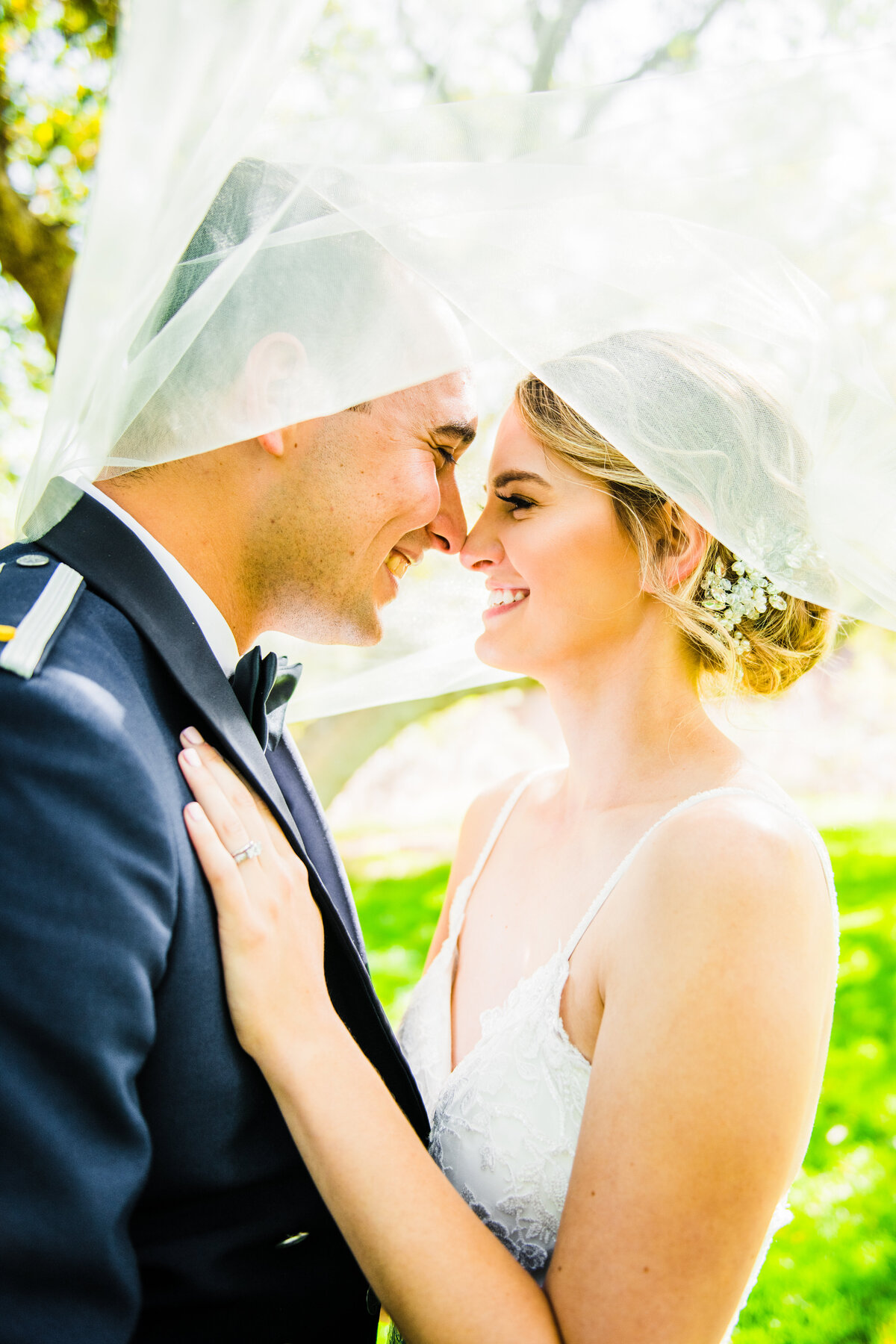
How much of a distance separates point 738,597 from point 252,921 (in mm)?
1521

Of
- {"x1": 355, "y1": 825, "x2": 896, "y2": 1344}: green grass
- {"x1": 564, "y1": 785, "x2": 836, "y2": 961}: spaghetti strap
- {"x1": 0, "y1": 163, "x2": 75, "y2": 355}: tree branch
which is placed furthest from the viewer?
{"x1": 0, "y1": 163, "x2": 75, "y2": 355}: tree branch

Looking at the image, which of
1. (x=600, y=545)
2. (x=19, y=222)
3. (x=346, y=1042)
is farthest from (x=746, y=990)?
(x=19, y=222)

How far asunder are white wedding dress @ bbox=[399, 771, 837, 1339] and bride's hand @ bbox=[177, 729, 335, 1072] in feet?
1.99

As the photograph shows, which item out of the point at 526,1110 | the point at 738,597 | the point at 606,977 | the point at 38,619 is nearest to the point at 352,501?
the point at 38,619

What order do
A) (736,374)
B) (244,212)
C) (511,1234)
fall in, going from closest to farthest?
(244,212) < (736,374) < (511,1234)

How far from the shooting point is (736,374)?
202cm

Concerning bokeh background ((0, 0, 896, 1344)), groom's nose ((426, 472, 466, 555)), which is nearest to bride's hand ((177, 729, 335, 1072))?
bokeh background ((0, 0, 896, 1344))

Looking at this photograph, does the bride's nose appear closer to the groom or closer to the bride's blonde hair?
the bride's blonde hair

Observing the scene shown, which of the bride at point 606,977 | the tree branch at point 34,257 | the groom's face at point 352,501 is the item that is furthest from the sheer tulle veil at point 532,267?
the tree branch at point 34,257

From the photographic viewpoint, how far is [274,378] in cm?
196

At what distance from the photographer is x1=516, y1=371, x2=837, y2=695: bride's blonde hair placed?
2621 millimetres

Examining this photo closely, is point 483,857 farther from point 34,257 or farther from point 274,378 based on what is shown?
point 34,257

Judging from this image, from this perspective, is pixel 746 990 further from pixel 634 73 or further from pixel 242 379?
pixel 634 73

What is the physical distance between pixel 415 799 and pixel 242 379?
15.1 metres
